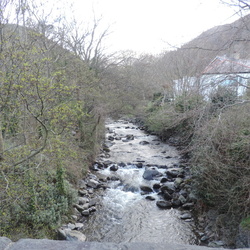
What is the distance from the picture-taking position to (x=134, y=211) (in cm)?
888

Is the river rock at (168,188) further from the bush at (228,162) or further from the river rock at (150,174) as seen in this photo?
the bush at (228,162)

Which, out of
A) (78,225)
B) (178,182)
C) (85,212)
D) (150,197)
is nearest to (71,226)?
(78,225)

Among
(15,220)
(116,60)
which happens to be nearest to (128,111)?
(116,60)

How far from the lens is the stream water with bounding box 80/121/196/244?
733cm

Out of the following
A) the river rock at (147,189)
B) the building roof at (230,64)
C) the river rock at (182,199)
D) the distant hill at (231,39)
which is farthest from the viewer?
the river rock at (147,189)

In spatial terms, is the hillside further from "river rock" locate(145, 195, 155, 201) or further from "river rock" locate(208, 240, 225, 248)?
"river rock" locate(145, 195, 155, 201)

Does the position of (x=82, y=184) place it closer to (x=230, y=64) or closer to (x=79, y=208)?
(x=79, y=208)

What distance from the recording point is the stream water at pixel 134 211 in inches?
289

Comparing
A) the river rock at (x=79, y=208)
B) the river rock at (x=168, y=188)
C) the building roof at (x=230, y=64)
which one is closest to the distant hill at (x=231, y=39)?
the building roof at (x=230, y=64)

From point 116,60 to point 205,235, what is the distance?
14429 millimetres

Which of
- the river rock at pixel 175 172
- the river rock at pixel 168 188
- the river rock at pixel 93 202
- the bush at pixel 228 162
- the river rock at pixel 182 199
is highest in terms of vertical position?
the bush at pixel 228 162

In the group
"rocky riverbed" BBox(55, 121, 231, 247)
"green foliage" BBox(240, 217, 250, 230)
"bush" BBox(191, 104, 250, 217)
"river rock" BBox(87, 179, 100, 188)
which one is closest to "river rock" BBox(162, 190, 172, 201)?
"rocky riverbed" BBox(55, 121, 231, 247)

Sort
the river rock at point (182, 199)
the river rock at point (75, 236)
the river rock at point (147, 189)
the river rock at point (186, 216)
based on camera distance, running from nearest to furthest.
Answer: the river rock at point (75, 236)
the river rock at point (186, 216)
the river rock at point (182, 199)
the river rock at point (147, 189)

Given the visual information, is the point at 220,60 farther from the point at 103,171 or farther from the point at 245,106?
the point at 103,171
